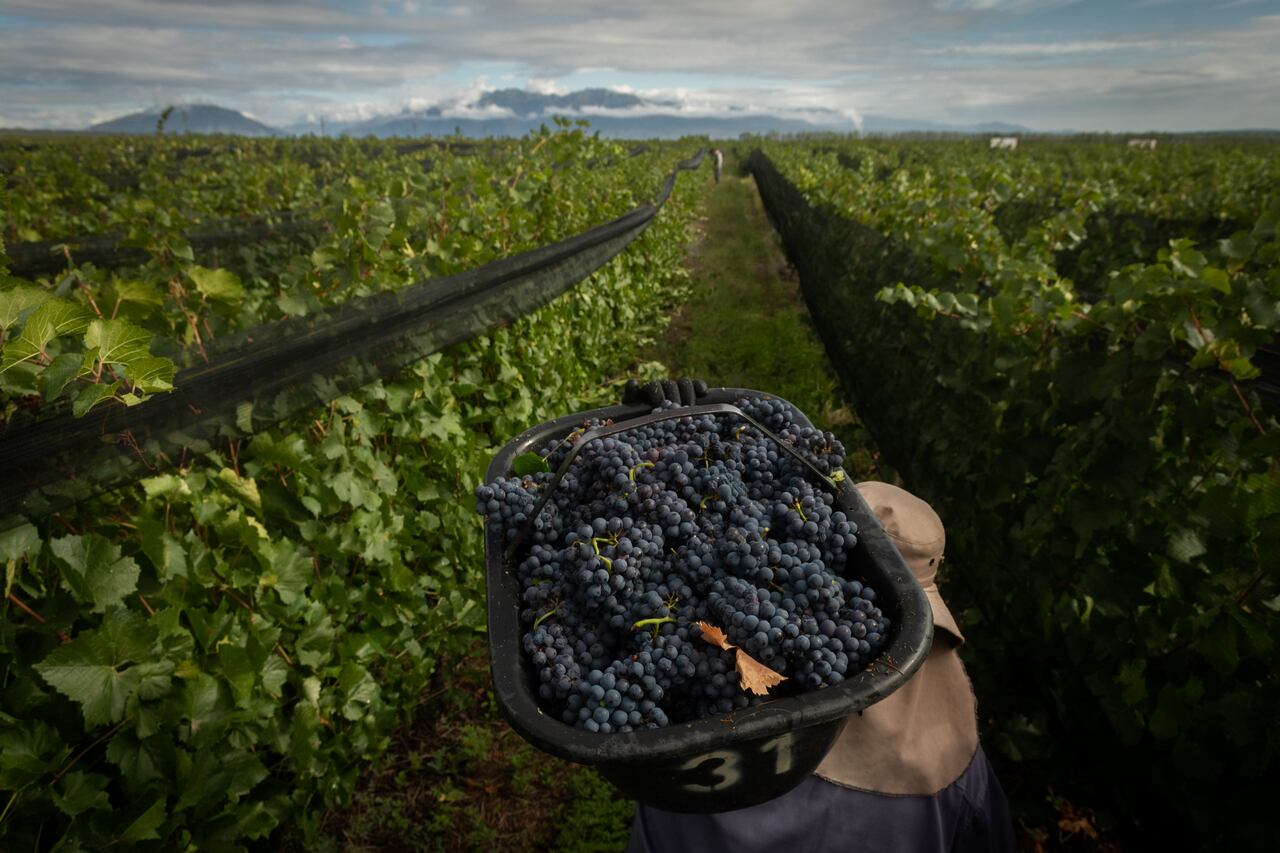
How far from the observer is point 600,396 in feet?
20.8

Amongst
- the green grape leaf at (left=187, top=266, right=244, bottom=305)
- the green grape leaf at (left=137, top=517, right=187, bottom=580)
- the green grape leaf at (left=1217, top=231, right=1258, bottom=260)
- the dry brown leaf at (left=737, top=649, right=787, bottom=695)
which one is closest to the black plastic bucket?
the dry brown leaf at (left=737, top=649, right=787, bottom=695)

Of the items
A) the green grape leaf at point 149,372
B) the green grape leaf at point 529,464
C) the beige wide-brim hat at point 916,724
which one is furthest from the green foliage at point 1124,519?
the green grape leaf at point 149,372

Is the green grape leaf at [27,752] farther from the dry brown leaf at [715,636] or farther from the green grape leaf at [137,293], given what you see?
the dry brown leaf at [715,636]

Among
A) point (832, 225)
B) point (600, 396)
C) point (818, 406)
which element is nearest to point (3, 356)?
point (600, 396)

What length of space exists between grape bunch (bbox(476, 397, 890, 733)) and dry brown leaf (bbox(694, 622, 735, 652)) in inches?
0.6

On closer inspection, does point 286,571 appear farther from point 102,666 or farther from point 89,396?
A: point 89,396

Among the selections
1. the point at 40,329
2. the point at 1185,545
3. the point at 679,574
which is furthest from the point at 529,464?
the point at 1185,545

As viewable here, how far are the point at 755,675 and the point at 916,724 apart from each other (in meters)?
0.91

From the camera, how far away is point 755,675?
996 mm

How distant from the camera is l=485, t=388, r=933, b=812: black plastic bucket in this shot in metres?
0.94

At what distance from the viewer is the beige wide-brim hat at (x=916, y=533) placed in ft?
5.38

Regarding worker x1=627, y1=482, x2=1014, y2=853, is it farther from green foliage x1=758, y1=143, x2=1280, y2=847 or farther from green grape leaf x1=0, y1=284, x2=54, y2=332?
green grape leaf x1=0, y1=284, x2=54, y2=332

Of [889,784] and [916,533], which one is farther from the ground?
[916,533]

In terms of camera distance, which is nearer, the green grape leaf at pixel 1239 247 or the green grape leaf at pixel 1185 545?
the green grape leaf at pixel 1185 545
